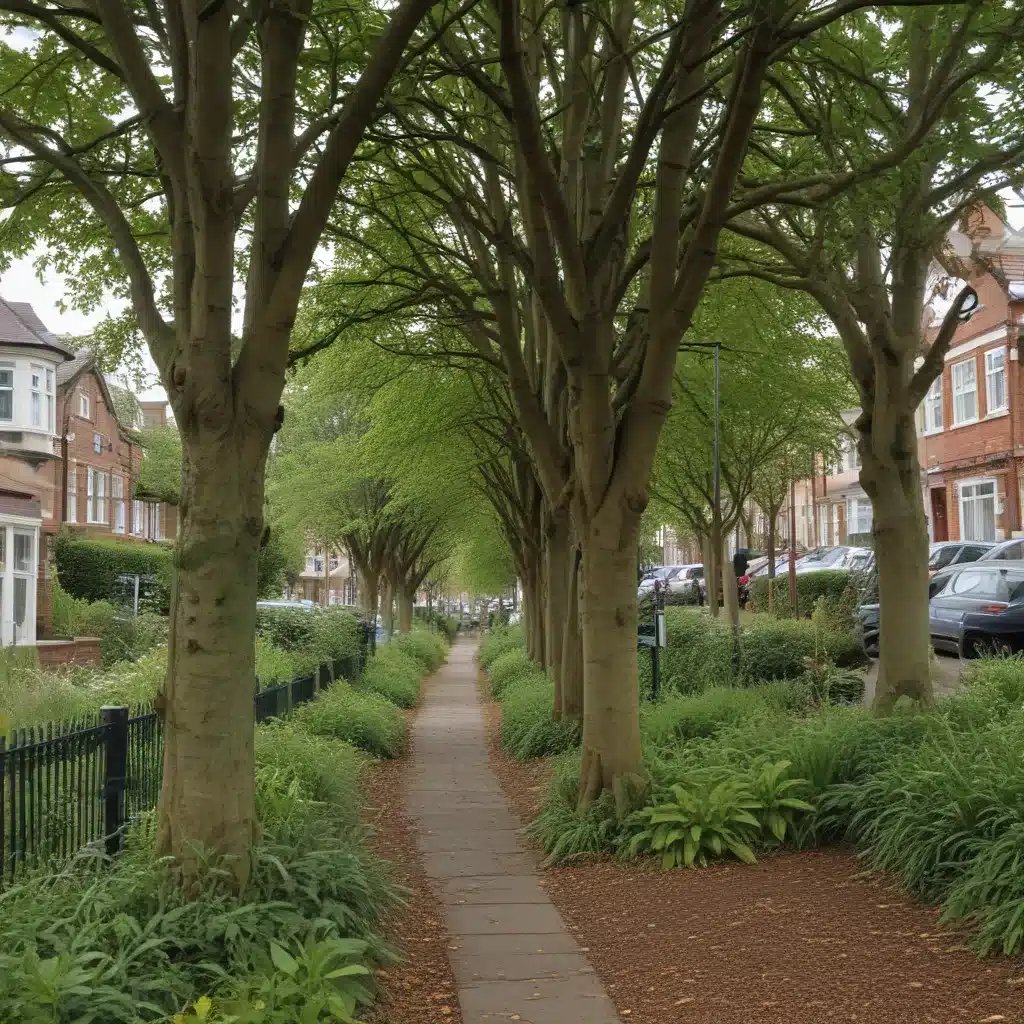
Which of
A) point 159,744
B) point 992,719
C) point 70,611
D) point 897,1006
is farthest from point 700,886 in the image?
point 70,611

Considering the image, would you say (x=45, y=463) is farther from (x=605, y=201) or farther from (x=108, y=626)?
(x=605, y=201)

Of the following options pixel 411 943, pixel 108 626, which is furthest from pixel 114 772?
pixel 108 626

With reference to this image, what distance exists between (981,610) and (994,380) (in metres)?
18.4

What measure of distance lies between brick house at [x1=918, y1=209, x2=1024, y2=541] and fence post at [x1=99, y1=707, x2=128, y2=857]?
28254mm

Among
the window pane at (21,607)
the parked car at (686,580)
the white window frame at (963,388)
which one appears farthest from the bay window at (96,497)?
the white window frame at (963,388)

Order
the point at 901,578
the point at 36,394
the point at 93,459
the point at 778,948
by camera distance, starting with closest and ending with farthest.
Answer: the point at 778,948 < the point at 901,578 < the point at 36,394 < the point at 93,459

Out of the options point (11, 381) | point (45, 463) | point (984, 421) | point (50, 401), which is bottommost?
point (45, 463)

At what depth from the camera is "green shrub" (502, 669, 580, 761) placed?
13688mm

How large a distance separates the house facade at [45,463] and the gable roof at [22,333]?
27mm

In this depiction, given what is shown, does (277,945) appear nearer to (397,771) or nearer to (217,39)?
(217,39)

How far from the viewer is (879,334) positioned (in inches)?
409

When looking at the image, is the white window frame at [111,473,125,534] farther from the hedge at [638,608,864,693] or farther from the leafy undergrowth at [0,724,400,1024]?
the leafy undergrowth at [0,724,400,1024]

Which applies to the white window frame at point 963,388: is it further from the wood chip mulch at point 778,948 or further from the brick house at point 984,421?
the wood chip mulch at point 778,948

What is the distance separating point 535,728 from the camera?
1423 centimetres
